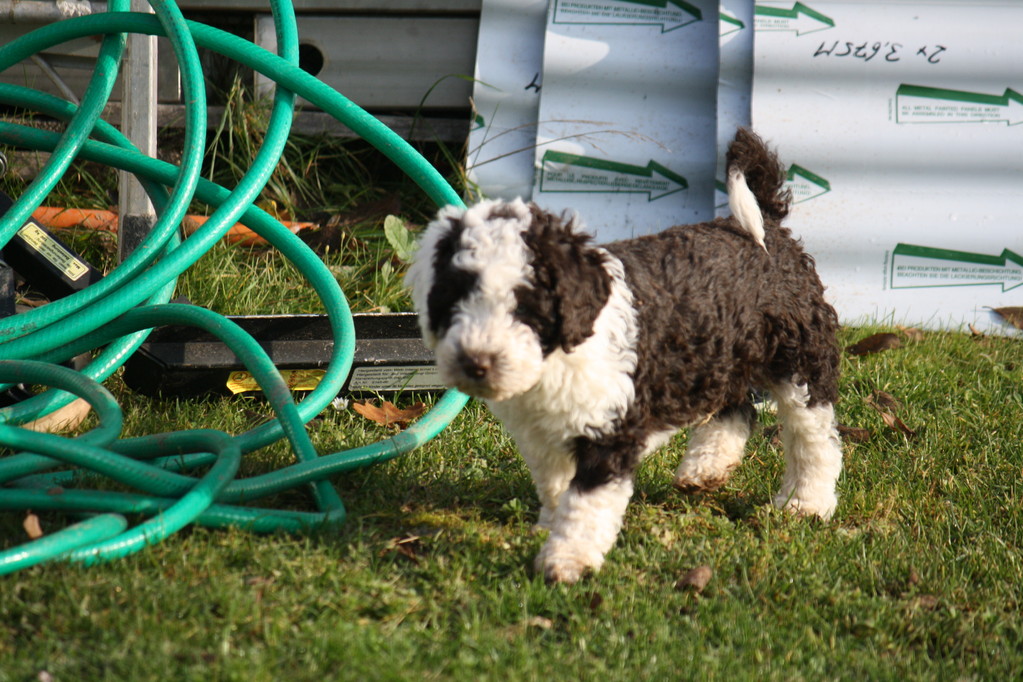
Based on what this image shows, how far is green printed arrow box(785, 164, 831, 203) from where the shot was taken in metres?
5.30

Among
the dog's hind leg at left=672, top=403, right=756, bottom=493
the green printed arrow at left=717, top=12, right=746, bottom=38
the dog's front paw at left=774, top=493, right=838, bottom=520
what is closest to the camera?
the dog's front paw at left=774, top=493, right=838, bottom=520

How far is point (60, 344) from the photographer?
10.5ft

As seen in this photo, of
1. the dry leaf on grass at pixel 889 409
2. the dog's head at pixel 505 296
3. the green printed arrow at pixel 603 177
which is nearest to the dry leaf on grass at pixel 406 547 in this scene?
the dog's head at pixel 505 296

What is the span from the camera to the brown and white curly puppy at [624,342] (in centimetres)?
243

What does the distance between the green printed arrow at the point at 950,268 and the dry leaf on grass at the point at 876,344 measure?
68cm

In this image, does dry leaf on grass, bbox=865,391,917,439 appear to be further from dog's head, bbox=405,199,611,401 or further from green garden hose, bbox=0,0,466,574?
dog's head, bbox=405,199,611,401

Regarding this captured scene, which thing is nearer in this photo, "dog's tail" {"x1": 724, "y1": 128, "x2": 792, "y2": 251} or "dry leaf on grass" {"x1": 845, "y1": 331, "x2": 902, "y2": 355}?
"dog's tail" {"x1": 724, "y1": 128, "x2": 792, "y2": 251}

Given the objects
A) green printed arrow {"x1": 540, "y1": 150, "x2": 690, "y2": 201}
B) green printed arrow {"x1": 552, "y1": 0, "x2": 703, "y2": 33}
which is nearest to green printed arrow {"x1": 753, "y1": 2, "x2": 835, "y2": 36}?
green printed arrow {"x1": 552, "y1": 0, "x2": 703, "y2": 33}

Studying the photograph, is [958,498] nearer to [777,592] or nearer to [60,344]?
[777,592]

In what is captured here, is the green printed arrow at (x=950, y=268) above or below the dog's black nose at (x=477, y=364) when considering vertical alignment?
below

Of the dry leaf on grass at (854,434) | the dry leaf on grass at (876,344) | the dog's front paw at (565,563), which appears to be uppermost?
the dog's front paw at (565,563)

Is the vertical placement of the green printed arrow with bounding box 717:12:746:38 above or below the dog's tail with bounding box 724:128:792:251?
above

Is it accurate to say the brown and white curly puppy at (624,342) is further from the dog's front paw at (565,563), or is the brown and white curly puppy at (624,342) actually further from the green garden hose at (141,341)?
the green garden hose at (141,341)

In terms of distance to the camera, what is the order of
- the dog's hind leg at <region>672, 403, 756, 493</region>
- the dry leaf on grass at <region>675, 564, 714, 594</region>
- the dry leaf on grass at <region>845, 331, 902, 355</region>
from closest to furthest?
the dry leaf on grass at <region>675, 564, 714, 594</region>, the dog's hind leg at <region>672, 403, 756, 493</region>, the dry leaf on grass at <region>845, 331, 902, 355</region>
